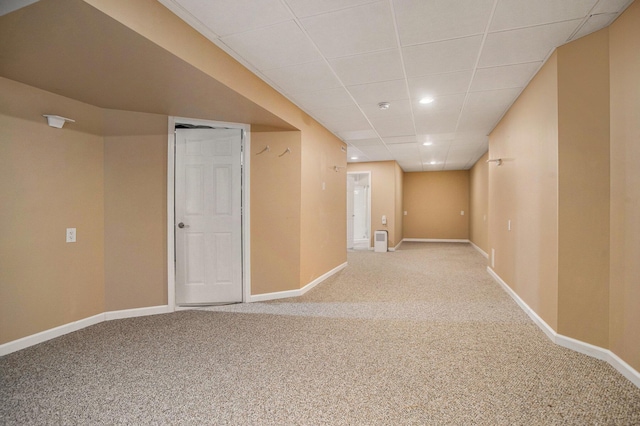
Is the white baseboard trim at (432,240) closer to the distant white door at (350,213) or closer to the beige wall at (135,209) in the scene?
the distant white door at (350,213)

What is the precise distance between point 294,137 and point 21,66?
101 inches

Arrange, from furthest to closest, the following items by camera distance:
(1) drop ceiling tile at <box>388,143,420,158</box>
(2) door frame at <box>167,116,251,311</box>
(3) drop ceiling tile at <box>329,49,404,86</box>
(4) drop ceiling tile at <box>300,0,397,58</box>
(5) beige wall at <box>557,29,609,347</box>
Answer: (1) drop ceiling tile at <box>388,143,420,158</box> → (2) door frame at <box>167,116,251,311</box> → (3) drop ceiling tile at <box>329,49,404,86</box> → (5) beige wall at <box>557,29,609,347</box> → (4) drop ceiling tile at <box>300,0,397,58</box>

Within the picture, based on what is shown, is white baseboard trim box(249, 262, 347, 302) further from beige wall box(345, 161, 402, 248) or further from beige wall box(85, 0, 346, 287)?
beige wall box(345, 161, 402, 248)

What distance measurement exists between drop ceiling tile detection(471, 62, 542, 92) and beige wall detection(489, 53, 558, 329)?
0.29 feet

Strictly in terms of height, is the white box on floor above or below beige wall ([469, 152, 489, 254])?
below

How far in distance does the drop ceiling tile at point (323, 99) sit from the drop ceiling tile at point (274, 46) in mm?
738

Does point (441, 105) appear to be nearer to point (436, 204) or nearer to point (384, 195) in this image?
point (384, 195)

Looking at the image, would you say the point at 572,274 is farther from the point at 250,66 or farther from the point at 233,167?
the point at 233,167

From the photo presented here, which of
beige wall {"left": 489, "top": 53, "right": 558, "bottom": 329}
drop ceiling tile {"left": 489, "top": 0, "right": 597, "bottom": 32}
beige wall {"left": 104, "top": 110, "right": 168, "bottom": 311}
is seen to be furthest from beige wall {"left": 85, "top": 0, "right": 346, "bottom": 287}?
beige wall {"left": 489, "top": 53, "right": 558, "bottom": 329}

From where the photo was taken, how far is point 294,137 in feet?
13.3

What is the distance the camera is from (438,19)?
2.19 m

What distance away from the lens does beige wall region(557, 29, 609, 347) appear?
2291mm

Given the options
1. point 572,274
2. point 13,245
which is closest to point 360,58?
point 572,274

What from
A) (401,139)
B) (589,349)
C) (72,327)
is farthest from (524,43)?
(72,327)
